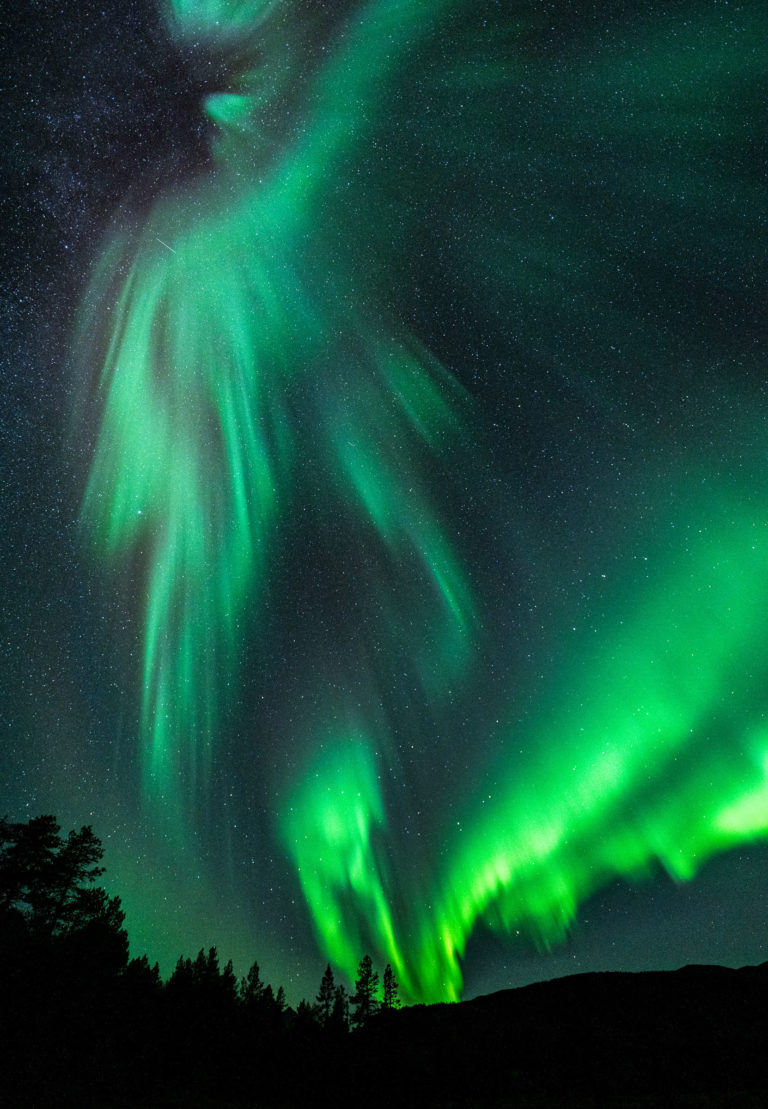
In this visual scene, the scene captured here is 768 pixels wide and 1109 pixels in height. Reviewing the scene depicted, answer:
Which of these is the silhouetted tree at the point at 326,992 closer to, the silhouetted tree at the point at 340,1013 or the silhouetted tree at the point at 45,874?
the silhouetted tree at the point at 340,1013

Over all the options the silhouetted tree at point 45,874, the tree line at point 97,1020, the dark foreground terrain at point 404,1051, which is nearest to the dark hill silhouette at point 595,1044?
the dark foreground terrain at point 404,1051

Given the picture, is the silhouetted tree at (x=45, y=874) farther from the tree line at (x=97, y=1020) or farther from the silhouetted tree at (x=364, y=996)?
the silhouetted tree at (x=364, y=996)

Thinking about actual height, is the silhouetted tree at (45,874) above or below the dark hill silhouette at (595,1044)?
above

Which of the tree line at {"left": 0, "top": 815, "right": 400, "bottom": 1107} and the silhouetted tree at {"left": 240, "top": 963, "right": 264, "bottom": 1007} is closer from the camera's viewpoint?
the tree line at {"left": 0, "top": 815, "right": 400, "bottom": 1107}

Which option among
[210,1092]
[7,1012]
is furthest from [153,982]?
[7,1012]

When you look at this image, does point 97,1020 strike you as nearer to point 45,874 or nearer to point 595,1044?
point 45,874

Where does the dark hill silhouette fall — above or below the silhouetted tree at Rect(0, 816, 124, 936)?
below

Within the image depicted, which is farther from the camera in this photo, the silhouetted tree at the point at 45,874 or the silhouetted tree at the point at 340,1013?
the silhouetted tree at the point at 340,1013

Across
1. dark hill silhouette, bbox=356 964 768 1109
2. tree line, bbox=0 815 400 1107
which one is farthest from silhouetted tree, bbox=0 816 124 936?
dark hill silhouette, bbox=356 964 768 1109

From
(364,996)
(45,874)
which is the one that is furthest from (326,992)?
(45,874)

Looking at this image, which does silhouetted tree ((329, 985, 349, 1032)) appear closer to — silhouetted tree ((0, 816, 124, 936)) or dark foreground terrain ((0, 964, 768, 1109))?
dark foreground terrain ((0, 964, 768, 1109))

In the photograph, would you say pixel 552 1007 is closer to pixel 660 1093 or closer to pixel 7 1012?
pixel 660 1093

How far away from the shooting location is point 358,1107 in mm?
35500

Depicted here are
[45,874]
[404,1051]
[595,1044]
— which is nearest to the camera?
[45,874]
